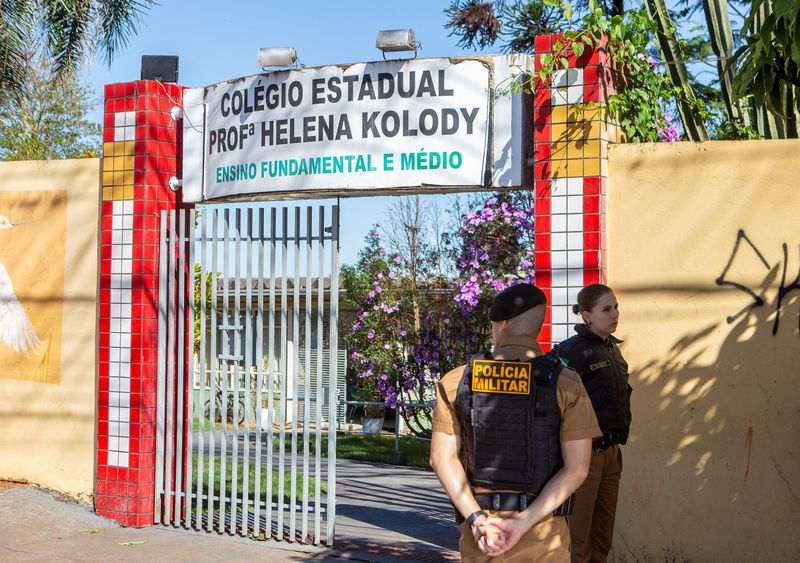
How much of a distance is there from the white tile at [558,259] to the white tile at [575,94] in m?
0.99

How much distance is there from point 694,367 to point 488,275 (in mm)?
8051

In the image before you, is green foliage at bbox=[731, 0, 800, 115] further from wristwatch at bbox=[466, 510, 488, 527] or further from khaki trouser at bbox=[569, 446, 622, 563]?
wristwatch at bbox=[466, 510, 488, 527]

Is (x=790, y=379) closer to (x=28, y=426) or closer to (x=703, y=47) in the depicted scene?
(x=28, y=426)

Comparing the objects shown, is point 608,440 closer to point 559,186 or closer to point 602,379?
point 602,379

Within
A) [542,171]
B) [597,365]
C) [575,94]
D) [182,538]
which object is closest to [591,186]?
[542,171]

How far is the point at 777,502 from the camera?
6.25 metres

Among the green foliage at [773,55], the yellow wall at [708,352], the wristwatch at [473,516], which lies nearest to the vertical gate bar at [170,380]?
the yellow wall at [708,352]

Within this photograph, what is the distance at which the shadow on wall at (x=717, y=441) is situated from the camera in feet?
20.6

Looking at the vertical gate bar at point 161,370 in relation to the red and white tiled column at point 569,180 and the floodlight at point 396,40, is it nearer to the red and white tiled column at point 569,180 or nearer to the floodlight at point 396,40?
the floodlight at point 396,40

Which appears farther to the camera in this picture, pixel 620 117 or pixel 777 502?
pixel 620 117

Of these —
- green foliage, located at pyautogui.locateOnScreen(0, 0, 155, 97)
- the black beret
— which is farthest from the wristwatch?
green foliage, located at pyautogui.locateOnScreen(0, 0, 155, 97)

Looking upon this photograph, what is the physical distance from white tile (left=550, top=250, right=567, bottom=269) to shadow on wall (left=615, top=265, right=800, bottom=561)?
1.65ft

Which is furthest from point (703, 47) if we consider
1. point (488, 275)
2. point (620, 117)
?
point (620, 117)

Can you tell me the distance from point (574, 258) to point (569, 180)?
1.70 feet
